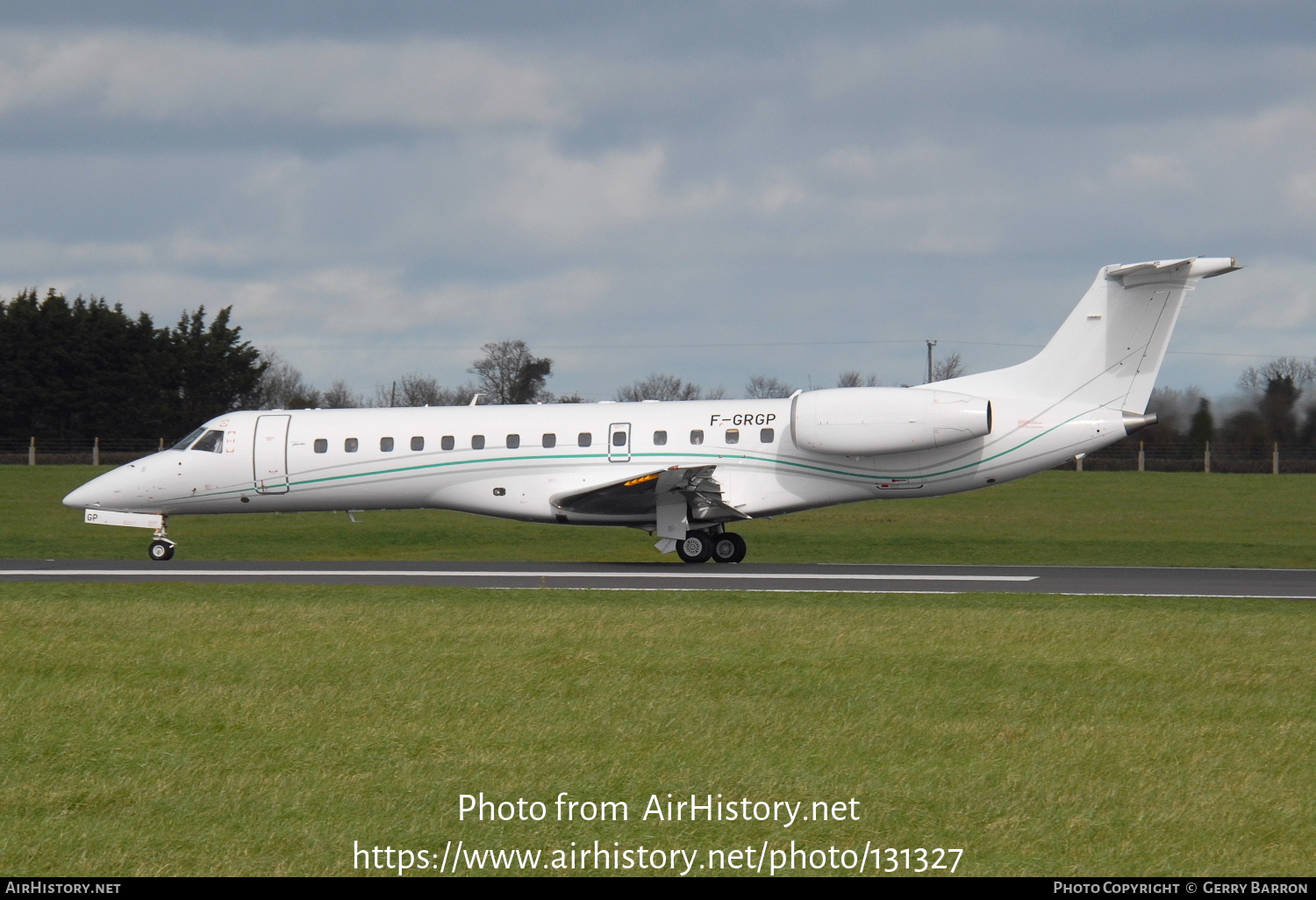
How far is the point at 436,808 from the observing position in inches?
268

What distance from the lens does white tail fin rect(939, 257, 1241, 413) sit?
21219mm

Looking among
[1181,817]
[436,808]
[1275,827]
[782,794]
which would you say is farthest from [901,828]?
[436,808]

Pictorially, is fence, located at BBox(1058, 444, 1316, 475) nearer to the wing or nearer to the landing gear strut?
the wing

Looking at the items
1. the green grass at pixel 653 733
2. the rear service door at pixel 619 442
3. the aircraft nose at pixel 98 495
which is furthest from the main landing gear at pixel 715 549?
the aircraft nose at pixel 98 495

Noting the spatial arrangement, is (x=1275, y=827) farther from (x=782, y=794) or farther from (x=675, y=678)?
(x=675, y=678)

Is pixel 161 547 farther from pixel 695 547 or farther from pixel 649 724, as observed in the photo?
pixel 649 724

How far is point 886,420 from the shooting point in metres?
21.8

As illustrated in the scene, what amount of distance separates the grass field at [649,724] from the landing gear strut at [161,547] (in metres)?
7.91

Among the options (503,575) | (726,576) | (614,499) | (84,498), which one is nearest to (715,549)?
(614,499)

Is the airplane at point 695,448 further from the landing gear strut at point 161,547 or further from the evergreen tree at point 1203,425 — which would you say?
the evergreen tree at point 1203,425

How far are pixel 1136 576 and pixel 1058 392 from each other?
129 inches

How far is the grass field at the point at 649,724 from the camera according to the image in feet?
20.9

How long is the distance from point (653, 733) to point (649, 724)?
0.27 meters
